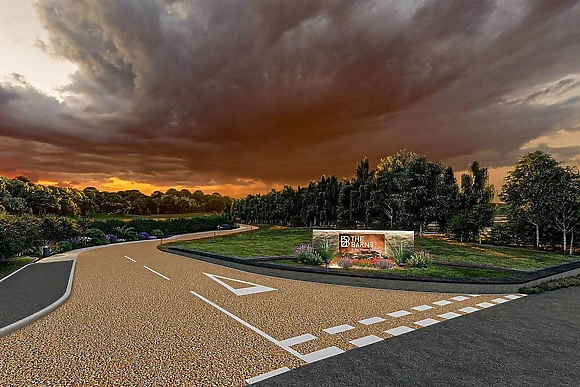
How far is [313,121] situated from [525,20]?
613 inches

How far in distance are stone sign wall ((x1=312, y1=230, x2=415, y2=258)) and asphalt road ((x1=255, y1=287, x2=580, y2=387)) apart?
6192mm

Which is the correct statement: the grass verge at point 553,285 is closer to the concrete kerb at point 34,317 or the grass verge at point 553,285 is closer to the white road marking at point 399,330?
the white road marking at point 399,330

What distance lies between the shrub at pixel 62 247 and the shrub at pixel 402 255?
2607 cm

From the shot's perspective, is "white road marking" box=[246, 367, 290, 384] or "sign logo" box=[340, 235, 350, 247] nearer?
"white road marking" box=[246, 367, 290, 384]

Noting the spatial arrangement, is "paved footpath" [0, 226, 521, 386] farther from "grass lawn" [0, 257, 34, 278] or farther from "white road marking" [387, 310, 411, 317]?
"grass lawn" [0, 257, 34, 278]

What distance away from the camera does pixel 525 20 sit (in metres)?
15.8

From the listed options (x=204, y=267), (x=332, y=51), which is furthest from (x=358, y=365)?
(x=332, y=51)

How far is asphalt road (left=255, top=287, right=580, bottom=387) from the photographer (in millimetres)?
4093

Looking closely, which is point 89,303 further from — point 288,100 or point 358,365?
point 288,100

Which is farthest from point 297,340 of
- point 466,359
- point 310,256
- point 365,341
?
point 310,256

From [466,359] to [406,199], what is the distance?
2319 centimetres

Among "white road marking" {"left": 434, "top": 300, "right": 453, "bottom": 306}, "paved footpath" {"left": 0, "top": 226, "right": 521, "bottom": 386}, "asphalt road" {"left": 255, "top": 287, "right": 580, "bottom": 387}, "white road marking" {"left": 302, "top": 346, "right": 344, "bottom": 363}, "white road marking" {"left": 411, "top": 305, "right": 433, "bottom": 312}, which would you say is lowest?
"paved footpath" {"left": 0, "top": 226, "right": 521, "bottom": 386}

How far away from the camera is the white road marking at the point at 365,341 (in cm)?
535

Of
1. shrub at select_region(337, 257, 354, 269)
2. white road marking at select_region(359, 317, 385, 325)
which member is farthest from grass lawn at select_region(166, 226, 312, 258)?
white road marking at select_region(359, 317, 385, 325)
